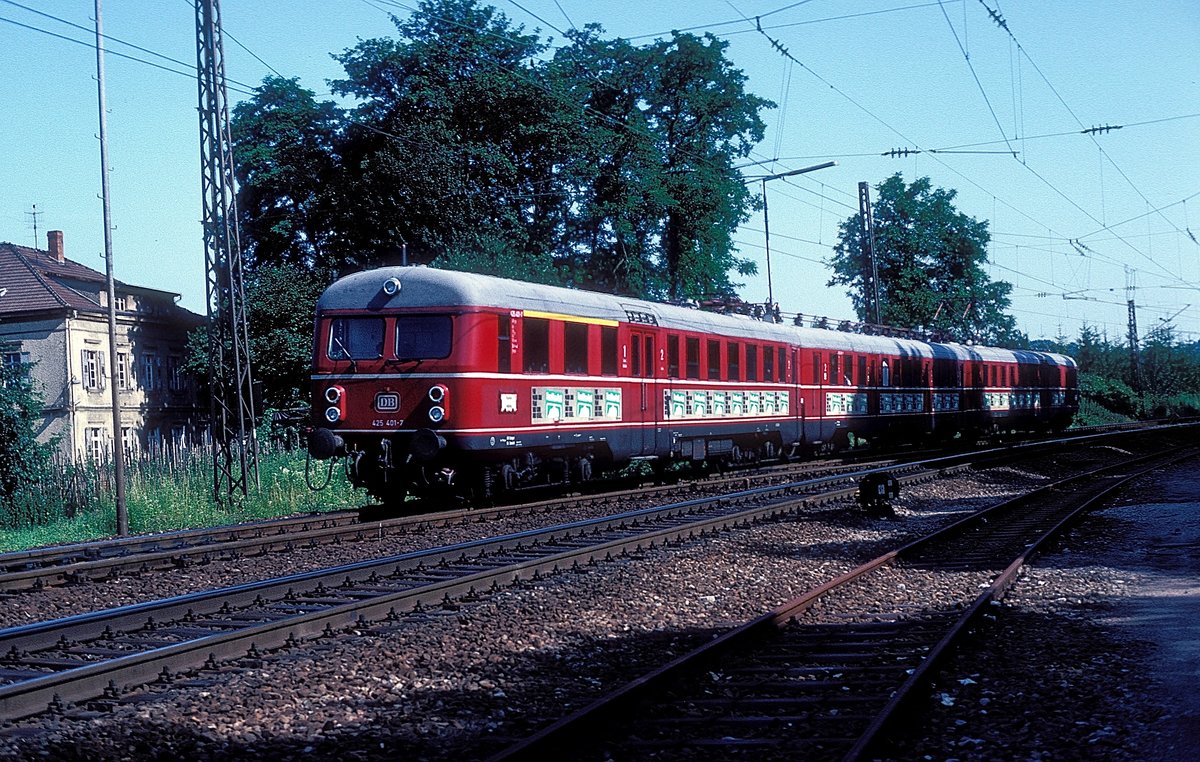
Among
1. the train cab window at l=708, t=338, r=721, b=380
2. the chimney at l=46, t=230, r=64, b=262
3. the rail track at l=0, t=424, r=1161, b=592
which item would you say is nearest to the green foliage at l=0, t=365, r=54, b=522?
the rail track at l=0, t=424, r=1161, b=592

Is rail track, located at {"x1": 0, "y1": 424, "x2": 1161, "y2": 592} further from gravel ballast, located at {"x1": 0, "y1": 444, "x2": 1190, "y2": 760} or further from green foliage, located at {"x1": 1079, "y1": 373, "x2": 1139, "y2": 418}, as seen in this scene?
green foliage, located at {"x1": 1079, "y1": 373, "x2": 1139, "y2": 418}

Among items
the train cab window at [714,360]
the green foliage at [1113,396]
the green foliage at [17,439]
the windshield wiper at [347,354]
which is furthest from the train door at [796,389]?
the green foliage at [1113,396]

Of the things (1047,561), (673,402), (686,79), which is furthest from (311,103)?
(1047,561)

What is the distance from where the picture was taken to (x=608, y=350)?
19188mm

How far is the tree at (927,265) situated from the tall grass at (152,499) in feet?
164

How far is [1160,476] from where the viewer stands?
999 inches

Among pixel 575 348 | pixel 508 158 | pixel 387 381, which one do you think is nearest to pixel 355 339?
pixel 387 381

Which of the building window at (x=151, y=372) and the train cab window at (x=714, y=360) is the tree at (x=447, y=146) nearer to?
the building window at (x=151, y=372)

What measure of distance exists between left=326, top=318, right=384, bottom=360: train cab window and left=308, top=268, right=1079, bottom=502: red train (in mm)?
20

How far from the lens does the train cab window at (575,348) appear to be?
18.0 metres

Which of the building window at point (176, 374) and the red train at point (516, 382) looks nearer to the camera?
the red train at point (516, 382)

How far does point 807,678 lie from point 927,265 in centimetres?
6395

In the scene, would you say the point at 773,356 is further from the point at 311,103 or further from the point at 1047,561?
the point at 311,103

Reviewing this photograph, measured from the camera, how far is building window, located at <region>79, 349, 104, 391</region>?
147ft
